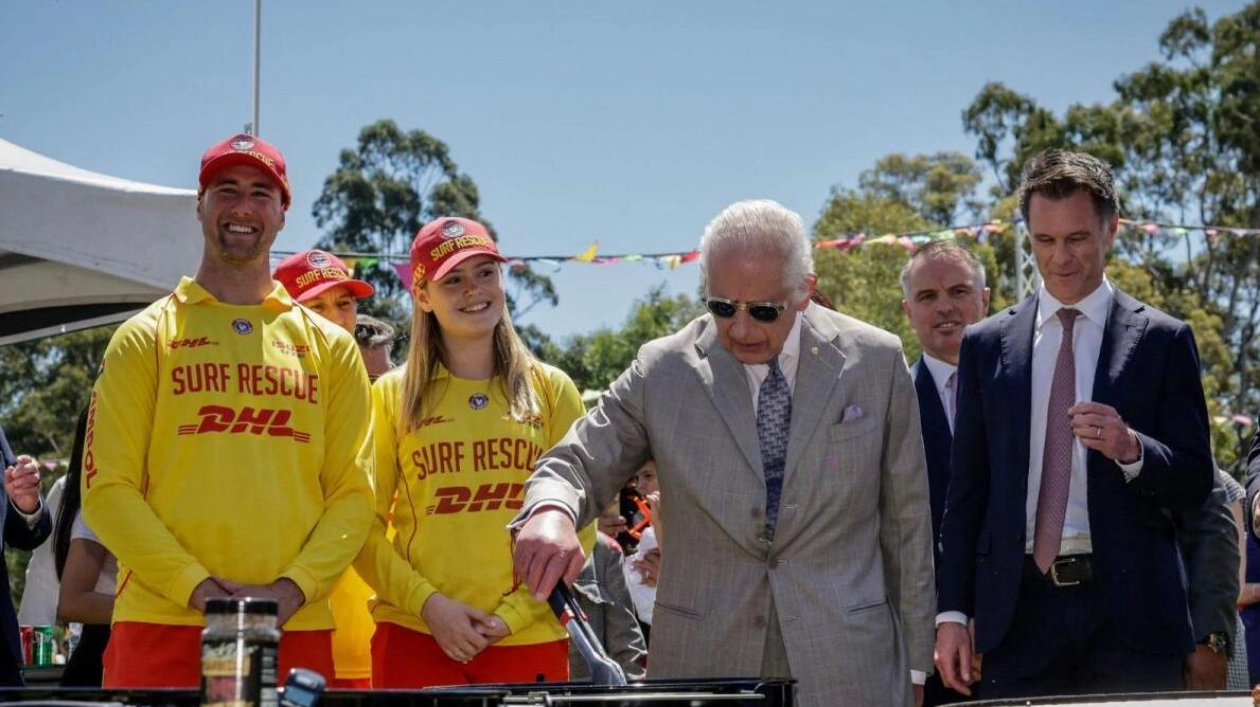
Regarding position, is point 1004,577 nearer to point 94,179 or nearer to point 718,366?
point 718,366

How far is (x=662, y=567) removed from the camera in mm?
3939

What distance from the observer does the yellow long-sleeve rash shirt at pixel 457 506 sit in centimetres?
460

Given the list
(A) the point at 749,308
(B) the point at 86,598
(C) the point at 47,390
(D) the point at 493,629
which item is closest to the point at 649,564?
(D) the point at 493,629

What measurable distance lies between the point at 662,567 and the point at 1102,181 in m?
1.59

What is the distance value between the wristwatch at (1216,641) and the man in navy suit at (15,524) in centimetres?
363

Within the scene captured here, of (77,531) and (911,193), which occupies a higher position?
(911,193)

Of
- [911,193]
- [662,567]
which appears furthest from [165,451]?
[911,193]

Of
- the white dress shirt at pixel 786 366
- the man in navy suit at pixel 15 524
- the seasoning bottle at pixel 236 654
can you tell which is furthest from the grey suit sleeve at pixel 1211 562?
the man in navy suit at pixel 15 524

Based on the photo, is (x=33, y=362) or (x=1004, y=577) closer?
(x=1004, y=577)

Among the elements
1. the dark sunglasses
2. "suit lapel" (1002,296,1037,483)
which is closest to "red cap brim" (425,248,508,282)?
the dark sunglasses

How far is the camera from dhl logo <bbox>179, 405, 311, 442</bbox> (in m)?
4.18

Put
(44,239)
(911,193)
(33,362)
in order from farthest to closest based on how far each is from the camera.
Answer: (911,193)
(33,362)
(44,239)

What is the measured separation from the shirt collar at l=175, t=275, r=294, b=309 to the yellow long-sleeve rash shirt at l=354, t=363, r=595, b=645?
60cm

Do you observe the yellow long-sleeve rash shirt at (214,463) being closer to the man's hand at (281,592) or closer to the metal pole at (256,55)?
the man's hand at (281,592)
